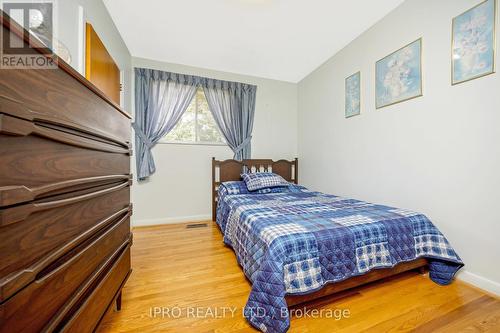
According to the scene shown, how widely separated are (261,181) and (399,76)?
1944mm

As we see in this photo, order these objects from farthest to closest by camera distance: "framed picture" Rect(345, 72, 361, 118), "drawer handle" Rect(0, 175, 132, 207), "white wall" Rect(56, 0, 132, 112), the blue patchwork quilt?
"framed picture" Rect(345, 72, 361, 118) → "white wall" Rect(56, 0, 132, 112) → the blue patchwork quilt → "drawer handle" Rect(0, 175, 132, 207)

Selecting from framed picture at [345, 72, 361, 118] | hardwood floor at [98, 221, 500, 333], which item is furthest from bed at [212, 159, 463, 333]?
framed picture at [345, 72, 361, 118]

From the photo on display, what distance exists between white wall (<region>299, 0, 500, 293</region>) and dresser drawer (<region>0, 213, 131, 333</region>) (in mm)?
2442

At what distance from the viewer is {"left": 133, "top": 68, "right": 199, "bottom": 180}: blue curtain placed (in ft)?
9.40

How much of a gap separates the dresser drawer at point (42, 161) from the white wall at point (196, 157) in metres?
2.27

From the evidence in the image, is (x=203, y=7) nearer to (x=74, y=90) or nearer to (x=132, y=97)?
(x=132, y=97)

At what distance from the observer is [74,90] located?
0.72 meters

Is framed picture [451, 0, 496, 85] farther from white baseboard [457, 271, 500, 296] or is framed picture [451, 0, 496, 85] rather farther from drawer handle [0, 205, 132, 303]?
drawer handle [0, 205, 132, 303]

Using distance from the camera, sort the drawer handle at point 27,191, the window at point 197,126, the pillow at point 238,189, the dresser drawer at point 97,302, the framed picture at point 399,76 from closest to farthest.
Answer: the drawer handle at point 27,191 → the dresser drawer at point 97,302 → the framed picture at point 399,76 → the pillow at point 238,189 → the window at point 197,126

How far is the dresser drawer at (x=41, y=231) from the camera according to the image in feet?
1.46

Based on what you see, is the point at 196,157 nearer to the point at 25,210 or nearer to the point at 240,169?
the point at 240,169

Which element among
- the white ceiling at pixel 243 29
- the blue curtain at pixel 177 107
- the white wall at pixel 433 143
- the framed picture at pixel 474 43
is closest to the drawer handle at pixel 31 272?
the white ceiling at pixel 243 29

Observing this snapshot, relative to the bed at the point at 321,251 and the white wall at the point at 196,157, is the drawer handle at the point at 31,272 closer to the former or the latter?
the bed at the point at 321,251

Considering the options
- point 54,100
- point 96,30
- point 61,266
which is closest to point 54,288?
point 61,266
